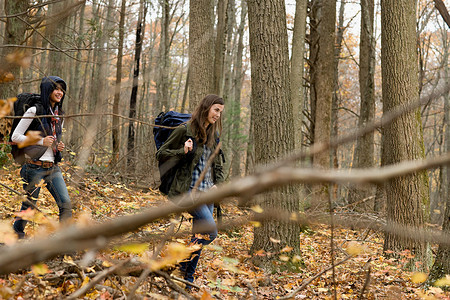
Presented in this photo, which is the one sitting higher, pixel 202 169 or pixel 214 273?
pixel 202 169

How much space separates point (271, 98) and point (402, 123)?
2.30 m

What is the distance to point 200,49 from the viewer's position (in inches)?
299

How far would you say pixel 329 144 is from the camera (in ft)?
2.27

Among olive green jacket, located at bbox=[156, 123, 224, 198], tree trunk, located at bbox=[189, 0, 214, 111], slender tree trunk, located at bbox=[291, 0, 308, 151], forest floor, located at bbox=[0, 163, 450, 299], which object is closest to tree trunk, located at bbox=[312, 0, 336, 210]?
slender tree trunk, located at bbox=[291, 0, 308, 151]

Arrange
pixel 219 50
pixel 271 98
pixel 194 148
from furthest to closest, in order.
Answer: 1. pixel 219 50
2. pixel 271 98
3. pixel 194 148

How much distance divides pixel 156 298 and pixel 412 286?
3.75 metres

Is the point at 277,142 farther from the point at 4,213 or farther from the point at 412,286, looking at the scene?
the point at 4,213

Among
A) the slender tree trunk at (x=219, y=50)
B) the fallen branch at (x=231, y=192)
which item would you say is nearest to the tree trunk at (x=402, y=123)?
the slender tree trunk at (x=219, y=50)

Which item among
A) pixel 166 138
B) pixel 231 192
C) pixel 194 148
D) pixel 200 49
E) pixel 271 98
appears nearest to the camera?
pixel 231 192

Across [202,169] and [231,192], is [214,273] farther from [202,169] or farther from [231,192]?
[231,192]

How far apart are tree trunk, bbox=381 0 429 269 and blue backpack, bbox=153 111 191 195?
354 cm

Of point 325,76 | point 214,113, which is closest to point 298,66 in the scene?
point 325,76

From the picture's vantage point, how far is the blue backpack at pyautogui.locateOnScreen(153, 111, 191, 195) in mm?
4001

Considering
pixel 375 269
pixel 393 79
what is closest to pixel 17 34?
pixel 393 79
